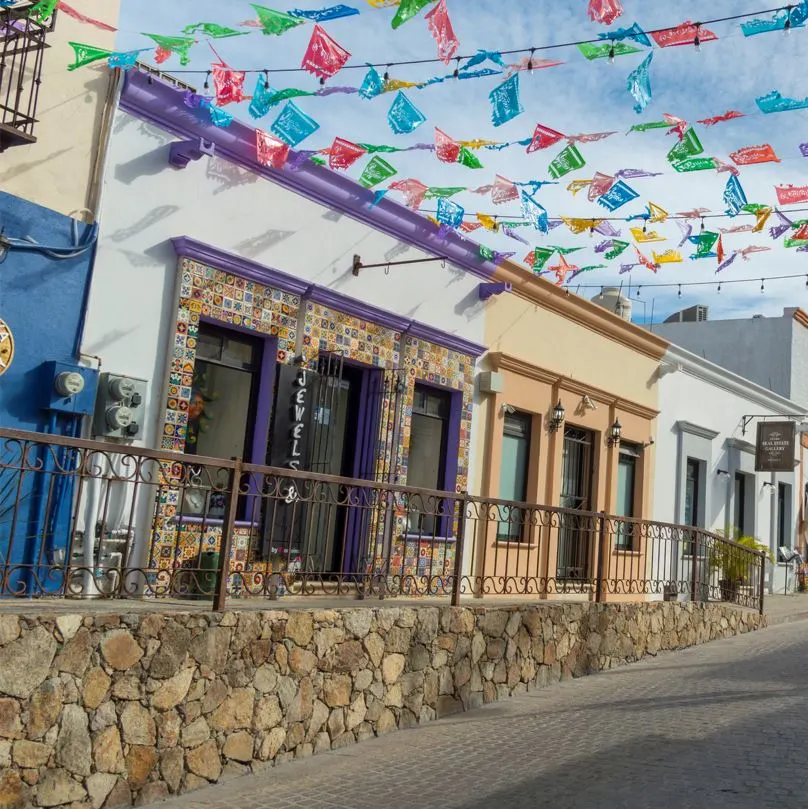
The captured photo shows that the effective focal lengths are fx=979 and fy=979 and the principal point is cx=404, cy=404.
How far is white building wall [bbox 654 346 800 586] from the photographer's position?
1636 cm

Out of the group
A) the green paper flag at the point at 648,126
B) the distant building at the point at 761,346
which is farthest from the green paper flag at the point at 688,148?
the distant building at the point at 761,346

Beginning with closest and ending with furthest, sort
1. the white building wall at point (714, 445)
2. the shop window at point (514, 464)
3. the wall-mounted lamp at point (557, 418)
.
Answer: the shop window at point (514, 464), the wall-mounted lamp at point (557, 418), the white building wall at point (714, 445)

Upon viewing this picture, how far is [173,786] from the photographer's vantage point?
213 inches

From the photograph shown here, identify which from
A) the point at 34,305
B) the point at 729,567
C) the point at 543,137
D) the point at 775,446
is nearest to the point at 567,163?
the point at 543,137

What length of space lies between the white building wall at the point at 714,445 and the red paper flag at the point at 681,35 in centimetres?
974

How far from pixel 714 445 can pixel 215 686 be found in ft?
46.5

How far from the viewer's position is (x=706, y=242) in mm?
10328

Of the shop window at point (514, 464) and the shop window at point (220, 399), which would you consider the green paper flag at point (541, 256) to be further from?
the shop window at point (220, 399)

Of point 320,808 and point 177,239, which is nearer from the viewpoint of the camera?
point 320,808

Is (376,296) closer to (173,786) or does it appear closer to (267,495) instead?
(267,495)

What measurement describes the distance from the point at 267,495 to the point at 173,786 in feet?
5.91

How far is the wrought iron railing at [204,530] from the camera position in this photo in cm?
573

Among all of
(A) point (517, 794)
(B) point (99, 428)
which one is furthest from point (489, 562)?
(A) point (517, 794)

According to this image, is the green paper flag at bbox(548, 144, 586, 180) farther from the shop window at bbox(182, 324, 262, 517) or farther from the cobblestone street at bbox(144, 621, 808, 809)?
the cobblestone street at bbox(144, 621, 808, 809)
